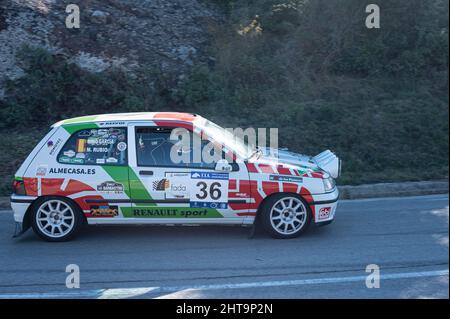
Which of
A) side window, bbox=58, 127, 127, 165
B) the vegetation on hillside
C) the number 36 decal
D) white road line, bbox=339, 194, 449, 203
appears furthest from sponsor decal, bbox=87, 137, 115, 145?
white road line, bbox=339, 194, 449, 203

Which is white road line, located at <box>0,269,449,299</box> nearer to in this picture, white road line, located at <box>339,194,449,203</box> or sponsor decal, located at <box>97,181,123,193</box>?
sponsor decal, located at <box>97,181,123,193</box>

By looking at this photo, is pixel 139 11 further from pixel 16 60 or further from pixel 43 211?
pixel 43 211

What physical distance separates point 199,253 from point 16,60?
8393 mm

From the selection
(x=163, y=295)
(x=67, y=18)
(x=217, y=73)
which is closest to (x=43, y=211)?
(x=163, y=295)

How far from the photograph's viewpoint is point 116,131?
7.24m

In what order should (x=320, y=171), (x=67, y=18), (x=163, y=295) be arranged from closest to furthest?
(x=163, y=295) → (x=320, y=171) → (x=67, y=18)

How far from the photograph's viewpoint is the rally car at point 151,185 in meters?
7.04

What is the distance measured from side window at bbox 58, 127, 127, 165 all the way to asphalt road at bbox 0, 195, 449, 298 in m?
1.08

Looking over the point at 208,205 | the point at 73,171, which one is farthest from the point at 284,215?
the point at 73,171

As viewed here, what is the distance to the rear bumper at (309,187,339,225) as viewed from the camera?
714 centimetres

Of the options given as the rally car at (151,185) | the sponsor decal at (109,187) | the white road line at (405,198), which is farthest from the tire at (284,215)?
the white road line at (405,198)

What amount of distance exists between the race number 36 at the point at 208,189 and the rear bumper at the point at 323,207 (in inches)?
44.4

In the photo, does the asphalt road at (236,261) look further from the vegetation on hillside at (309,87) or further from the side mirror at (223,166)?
the vegetation on hillside at (309,87)

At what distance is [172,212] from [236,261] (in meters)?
1.10
